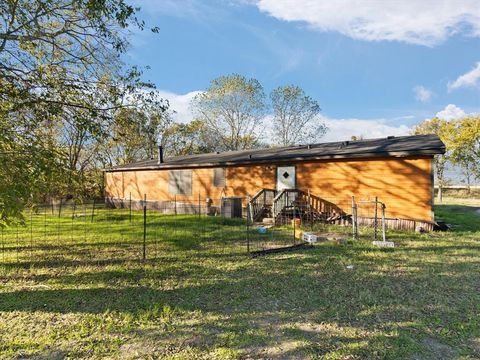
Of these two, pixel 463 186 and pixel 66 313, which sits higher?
pixel 463 186

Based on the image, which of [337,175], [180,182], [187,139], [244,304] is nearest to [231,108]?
[187,139]

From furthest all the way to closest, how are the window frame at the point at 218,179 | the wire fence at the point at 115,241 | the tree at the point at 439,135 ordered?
the tree at the point at 439,135 → the window frame at the point at 218,179 → the wire fence at the point at 115,241

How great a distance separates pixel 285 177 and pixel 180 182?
23.5 ft

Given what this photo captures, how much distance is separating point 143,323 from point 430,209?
9.92 m

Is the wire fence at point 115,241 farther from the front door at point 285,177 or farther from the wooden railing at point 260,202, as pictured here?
the front door at point 285,177

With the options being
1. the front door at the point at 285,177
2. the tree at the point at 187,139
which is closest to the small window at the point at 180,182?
the front door at the point at 285,177

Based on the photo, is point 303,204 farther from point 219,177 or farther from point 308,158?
point 219,177

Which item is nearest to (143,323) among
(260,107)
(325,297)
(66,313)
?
(66,313)

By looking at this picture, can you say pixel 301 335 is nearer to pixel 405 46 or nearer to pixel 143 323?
pixel 143 323

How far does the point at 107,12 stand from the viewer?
5562 millimetres

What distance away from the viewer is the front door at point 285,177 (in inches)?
514

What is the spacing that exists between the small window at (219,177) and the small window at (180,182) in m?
1.98

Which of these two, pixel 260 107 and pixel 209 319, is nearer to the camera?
pixel 209 319

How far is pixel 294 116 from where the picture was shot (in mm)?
33375
